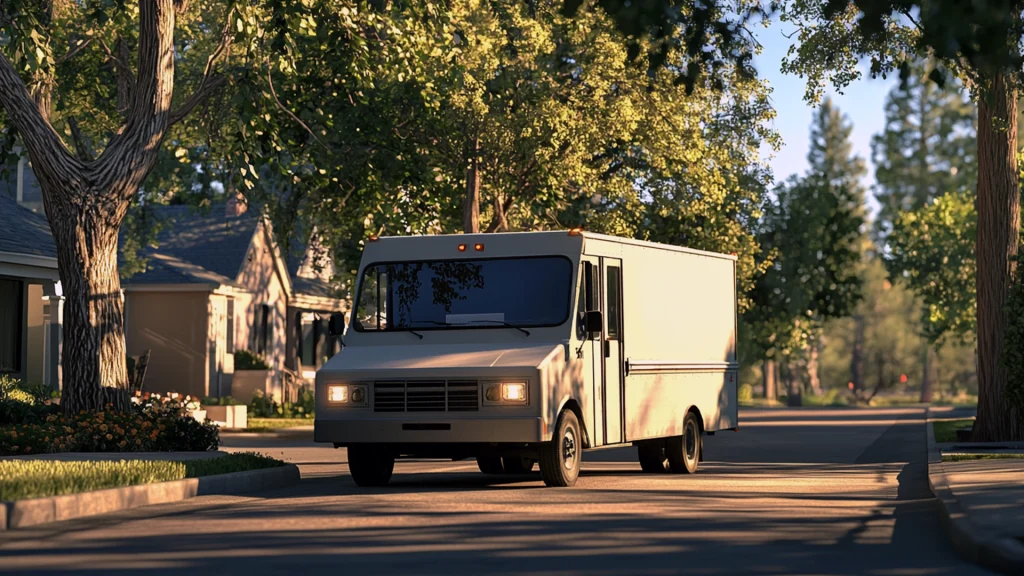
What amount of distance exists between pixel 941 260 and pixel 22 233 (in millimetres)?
47669

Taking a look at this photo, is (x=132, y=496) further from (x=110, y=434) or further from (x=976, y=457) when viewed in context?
(x=976, y=457)

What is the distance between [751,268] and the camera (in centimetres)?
4838

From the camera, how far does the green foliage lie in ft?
234

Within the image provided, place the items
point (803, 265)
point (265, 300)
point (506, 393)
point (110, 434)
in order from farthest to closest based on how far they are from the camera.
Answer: point (803, 265)
point (265, 300)
point (110, 434)
point (506, 393)

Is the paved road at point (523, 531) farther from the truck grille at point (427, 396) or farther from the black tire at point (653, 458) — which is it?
the truck grille at point (427, 396)

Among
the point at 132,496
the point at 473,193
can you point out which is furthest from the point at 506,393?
the point at 473,193

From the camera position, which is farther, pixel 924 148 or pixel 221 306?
pixel 924 148

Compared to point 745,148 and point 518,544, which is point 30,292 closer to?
point 745,148

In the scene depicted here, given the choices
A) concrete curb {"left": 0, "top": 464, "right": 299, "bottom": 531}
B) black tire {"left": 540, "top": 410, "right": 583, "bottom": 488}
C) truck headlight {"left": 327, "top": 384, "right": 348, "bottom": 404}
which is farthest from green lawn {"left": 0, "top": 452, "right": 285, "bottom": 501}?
black tire {"left": 540, "top": 410, "right": 583, "bottom": 488}

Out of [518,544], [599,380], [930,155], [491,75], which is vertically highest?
[930,155]

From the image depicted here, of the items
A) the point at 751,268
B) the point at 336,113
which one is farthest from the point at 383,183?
the point at 751,268

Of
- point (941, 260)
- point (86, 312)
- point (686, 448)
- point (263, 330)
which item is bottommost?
point (686, 448)

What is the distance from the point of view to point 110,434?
69.5 ft

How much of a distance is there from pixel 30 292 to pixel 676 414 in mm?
19464
